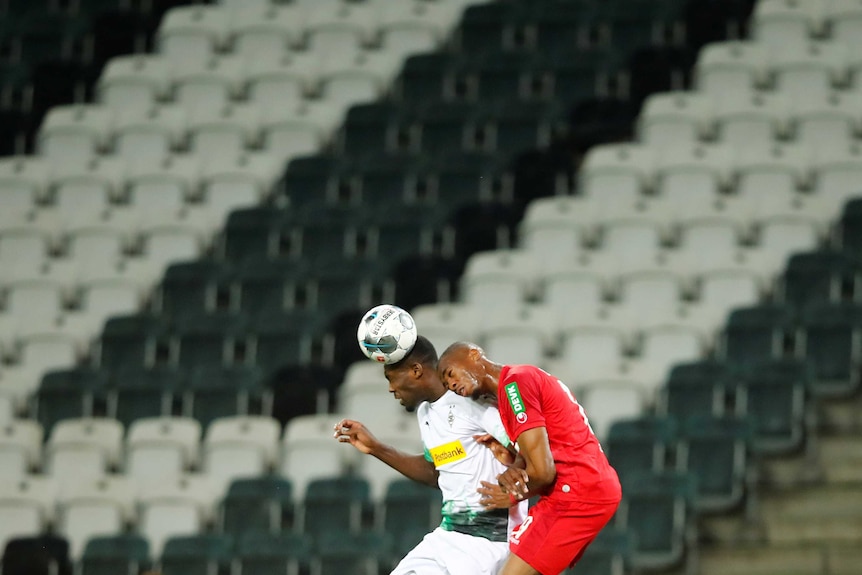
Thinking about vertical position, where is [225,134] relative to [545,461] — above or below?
above

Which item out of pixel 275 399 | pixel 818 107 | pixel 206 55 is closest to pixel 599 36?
pixel 818 107

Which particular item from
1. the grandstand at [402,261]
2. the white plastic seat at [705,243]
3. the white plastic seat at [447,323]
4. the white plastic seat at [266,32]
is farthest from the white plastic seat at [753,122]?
the white plastic seat at [266,32]

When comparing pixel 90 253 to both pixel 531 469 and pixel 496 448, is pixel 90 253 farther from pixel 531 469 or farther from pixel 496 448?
pixel 531 469

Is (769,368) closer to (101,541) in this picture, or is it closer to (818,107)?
(818,107)

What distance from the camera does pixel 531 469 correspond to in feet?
20.3

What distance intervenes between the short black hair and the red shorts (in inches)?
32.0

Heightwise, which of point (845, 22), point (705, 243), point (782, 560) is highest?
point (845, 22)

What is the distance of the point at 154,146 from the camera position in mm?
15539

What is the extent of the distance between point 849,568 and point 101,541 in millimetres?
5645

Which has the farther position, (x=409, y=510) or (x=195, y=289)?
(x=195, y=289)

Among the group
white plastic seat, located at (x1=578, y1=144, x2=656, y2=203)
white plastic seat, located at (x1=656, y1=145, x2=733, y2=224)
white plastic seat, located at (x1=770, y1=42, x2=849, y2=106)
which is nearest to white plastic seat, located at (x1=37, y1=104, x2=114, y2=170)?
white plastic seat, located at (x1=578, y1=144, x2=656, y2=203)

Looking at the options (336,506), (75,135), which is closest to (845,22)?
(336,506)

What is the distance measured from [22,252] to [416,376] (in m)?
8.96

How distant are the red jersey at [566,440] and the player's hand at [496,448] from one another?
0.18m
